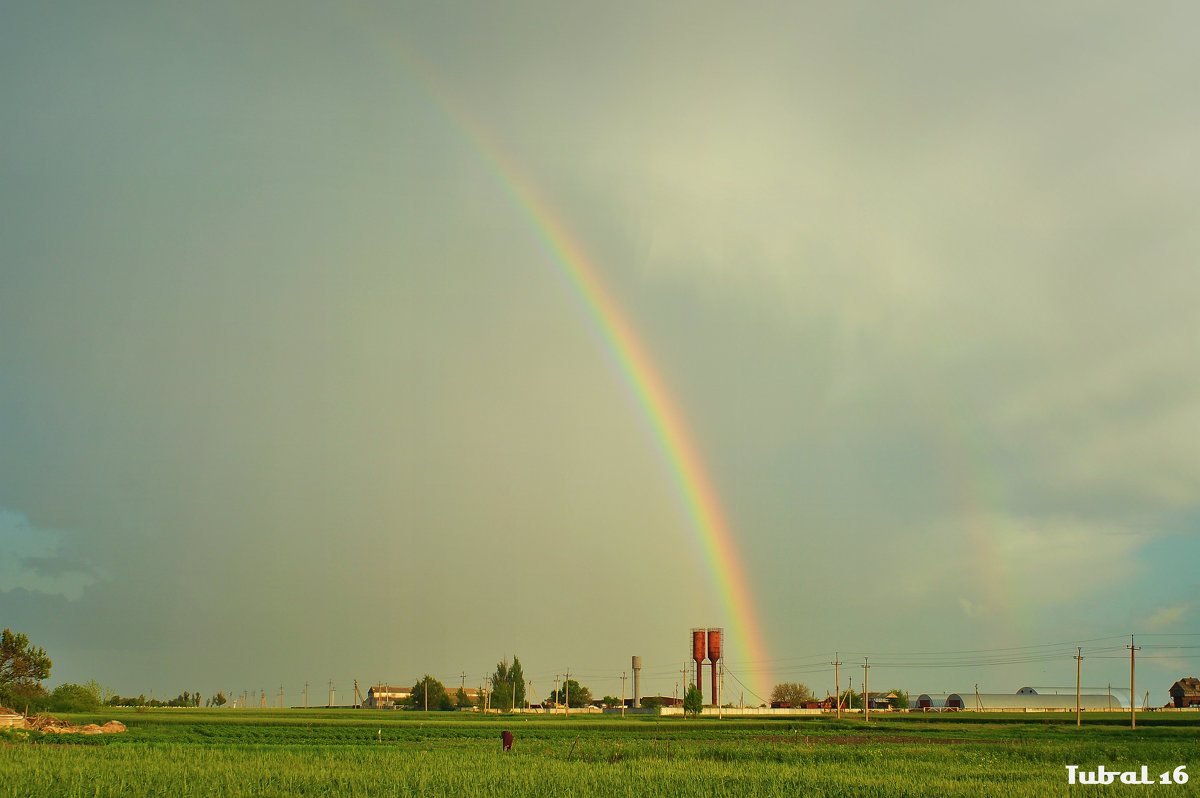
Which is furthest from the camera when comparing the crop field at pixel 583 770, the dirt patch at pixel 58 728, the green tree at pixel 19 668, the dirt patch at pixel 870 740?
the green tree at pixel 19 668

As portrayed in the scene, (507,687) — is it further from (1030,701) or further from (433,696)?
(1030,701)

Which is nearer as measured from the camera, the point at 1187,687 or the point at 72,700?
the point at 72,700

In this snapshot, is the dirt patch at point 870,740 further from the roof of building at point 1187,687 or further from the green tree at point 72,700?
the roof of building at point 1187,687

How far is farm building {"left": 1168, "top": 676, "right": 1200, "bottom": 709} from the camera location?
179875 millimetres

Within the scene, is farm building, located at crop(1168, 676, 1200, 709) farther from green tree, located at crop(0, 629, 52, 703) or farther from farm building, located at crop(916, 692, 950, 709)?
green tree, located at crop(0, 629, 52, 703)

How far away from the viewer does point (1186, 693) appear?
18062 cm

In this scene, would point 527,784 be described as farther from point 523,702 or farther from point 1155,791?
point 523,702

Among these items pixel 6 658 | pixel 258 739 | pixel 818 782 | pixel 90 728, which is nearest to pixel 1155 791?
pixel 818 782

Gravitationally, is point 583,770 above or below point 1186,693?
above

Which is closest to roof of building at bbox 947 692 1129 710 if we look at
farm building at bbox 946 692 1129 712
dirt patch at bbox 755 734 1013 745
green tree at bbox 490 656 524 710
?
farm building at bbox 946 692 1129 712

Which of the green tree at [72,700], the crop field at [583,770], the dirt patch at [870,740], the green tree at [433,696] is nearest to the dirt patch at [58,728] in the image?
the crop field at [583,770]

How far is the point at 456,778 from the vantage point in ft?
102

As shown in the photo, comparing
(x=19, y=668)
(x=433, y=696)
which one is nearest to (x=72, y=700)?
(x=19, y=668)

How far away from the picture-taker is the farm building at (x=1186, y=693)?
17988 centimetres
